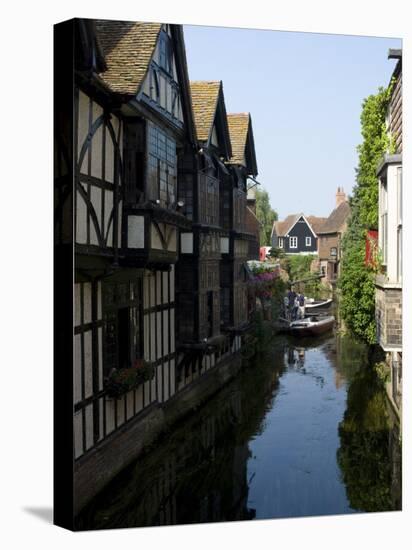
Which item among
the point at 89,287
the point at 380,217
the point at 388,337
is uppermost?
the point at 380,217

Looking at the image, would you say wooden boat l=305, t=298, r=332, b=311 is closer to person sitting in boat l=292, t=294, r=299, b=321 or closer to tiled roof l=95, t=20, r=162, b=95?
person sitting in boat l=292, t=294, r=299, b=321

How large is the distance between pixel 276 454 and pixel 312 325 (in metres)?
2.27

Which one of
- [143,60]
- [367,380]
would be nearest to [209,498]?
[367,380]

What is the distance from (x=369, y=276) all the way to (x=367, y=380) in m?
1.94

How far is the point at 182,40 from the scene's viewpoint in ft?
38.6

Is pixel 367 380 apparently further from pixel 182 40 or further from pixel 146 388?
pixel 182 40

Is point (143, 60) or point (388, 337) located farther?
point (388, 337)

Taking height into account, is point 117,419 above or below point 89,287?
below

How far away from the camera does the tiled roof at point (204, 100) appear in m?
12.0

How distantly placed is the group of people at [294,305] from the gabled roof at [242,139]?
6.86 feet

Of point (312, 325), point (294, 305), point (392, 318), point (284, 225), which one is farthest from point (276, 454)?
point (284, 225)

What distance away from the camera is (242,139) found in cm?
1238

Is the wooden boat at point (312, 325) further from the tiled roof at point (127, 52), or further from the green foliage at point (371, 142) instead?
the tiled roof at point (127, 52)

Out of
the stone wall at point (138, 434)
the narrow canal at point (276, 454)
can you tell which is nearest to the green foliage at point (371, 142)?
the narrow canal at point (276, 454)
